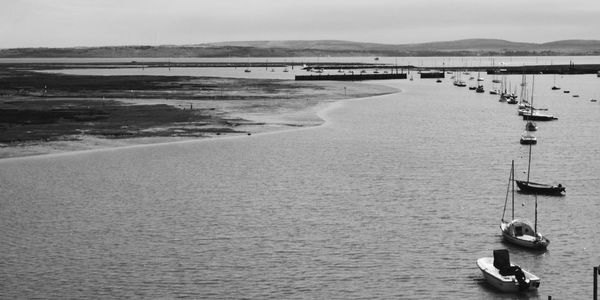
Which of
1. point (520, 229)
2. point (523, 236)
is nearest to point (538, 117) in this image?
point (520, 229)

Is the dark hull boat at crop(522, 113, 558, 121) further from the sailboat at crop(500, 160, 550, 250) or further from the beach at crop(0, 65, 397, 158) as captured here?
A: the sailboat at crop(500, 160, 550, 250)

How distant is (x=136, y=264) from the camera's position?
3991 centimetres

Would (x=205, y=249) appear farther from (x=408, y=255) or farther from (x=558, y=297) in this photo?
(x=558, y=297)

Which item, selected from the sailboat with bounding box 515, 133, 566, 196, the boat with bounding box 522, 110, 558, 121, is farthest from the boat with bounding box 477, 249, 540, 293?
the boat with bounding box 522, 110, 558, 121

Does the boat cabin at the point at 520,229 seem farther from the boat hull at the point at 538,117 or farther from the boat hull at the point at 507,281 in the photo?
the boat hull at the point at 538,117

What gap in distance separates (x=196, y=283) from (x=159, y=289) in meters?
1.83

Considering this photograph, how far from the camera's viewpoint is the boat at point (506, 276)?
3597 cm

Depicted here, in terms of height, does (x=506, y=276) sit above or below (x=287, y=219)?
above

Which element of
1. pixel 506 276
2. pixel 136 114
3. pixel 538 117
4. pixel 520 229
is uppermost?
pixel 136 114

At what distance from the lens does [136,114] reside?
107812 mm

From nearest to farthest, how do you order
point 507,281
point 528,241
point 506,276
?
point 507,281, point 506,276, point 528,241

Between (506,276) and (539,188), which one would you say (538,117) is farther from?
(506,276)

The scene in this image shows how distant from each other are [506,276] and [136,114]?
7904 cm

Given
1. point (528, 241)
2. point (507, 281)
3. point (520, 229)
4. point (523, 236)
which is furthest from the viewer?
point (520, 229)
